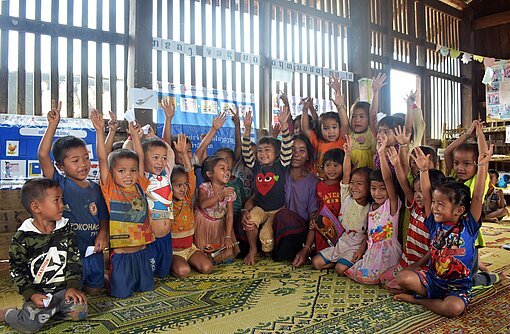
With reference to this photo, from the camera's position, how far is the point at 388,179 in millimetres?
3322

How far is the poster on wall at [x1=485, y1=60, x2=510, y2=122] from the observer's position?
8516mm

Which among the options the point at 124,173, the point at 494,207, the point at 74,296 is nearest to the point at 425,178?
the point at 124,173

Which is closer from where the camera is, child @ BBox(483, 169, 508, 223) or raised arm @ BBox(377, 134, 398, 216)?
raised arm @ BBox(377, 134, 398, 216)

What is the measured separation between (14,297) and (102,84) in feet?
7.39

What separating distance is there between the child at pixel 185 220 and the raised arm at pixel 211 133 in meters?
0.38

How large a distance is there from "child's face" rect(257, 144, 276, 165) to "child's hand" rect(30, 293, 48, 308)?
2.28 metres

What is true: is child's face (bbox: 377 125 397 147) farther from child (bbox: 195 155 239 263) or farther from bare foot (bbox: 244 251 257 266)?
bare foot (bbox: 244 251 257 266)

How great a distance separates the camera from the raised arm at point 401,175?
10.6 feet

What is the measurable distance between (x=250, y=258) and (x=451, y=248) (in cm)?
184

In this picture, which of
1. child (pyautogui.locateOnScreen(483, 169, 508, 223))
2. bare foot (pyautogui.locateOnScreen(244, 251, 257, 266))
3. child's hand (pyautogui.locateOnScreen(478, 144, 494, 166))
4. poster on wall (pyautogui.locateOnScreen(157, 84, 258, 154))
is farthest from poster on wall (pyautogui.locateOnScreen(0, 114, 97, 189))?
child (pyautogui.locateOnScreen(483, 169, 508, 223))

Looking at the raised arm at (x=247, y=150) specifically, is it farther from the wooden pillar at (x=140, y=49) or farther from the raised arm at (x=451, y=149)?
the raised arm at (x=451, y=149)

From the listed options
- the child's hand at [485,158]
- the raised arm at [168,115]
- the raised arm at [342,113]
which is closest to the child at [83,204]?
the raised arm at [168,115]

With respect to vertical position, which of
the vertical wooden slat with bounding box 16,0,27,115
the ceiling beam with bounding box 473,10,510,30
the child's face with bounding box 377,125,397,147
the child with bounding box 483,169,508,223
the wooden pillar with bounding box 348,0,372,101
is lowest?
the child with bounding box 483,169,508,223

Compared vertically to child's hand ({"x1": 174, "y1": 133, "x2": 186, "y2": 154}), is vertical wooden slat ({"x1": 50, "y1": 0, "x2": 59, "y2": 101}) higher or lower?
higher
